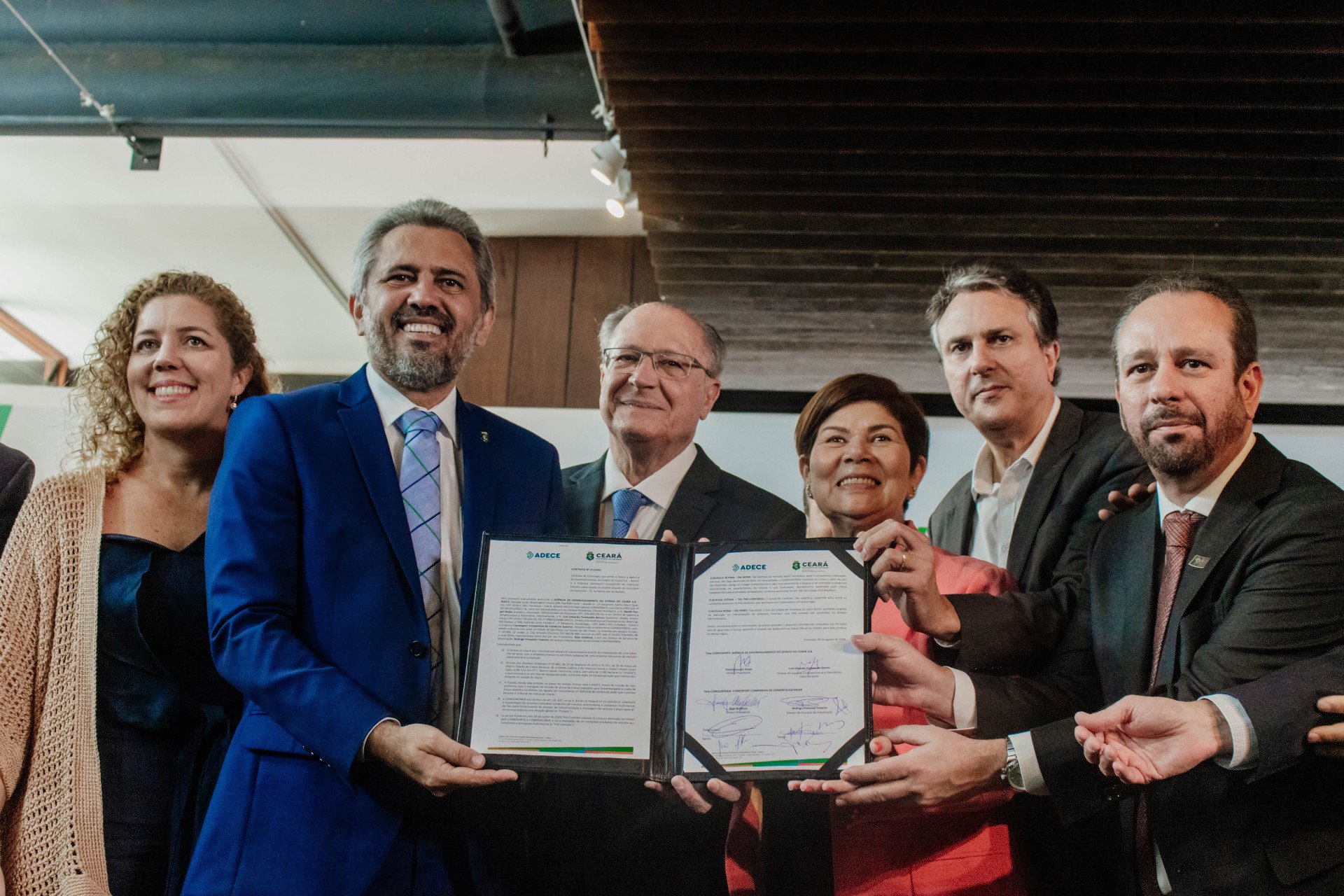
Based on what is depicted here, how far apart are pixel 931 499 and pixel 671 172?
176cm

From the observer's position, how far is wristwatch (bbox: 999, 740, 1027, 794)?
89.4 inches

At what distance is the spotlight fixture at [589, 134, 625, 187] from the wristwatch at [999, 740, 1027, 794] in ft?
9.16

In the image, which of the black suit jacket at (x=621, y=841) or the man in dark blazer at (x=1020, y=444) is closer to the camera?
the black suit jacket at (x=621, y=841)

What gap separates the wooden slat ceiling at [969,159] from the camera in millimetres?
3713

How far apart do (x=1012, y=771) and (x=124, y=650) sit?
6.65 ft

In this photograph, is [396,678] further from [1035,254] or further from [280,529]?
[1035,254]

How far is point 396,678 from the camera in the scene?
206 cm

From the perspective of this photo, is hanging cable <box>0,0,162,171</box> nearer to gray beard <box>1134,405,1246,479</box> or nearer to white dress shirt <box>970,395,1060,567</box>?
white dress shirt <box>970,395,1060,567</box>

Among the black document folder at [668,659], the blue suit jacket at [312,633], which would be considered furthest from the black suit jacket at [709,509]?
the blue suit jacket at [312,633]

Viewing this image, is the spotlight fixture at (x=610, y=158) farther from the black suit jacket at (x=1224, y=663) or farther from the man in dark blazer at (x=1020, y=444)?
the black suit jacket at (x=1224, y=663)

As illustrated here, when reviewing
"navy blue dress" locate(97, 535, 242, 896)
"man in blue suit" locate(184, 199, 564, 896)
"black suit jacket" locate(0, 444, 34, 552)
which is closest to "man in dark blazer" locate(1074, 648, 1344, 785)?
"man in blue suit" locate(184, 199, 564, 896)

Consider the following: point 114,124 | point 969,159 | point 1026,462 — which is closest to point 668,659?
point 1026,462

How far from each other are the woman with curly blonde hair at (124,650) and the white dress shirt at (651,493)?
39.4 inches
